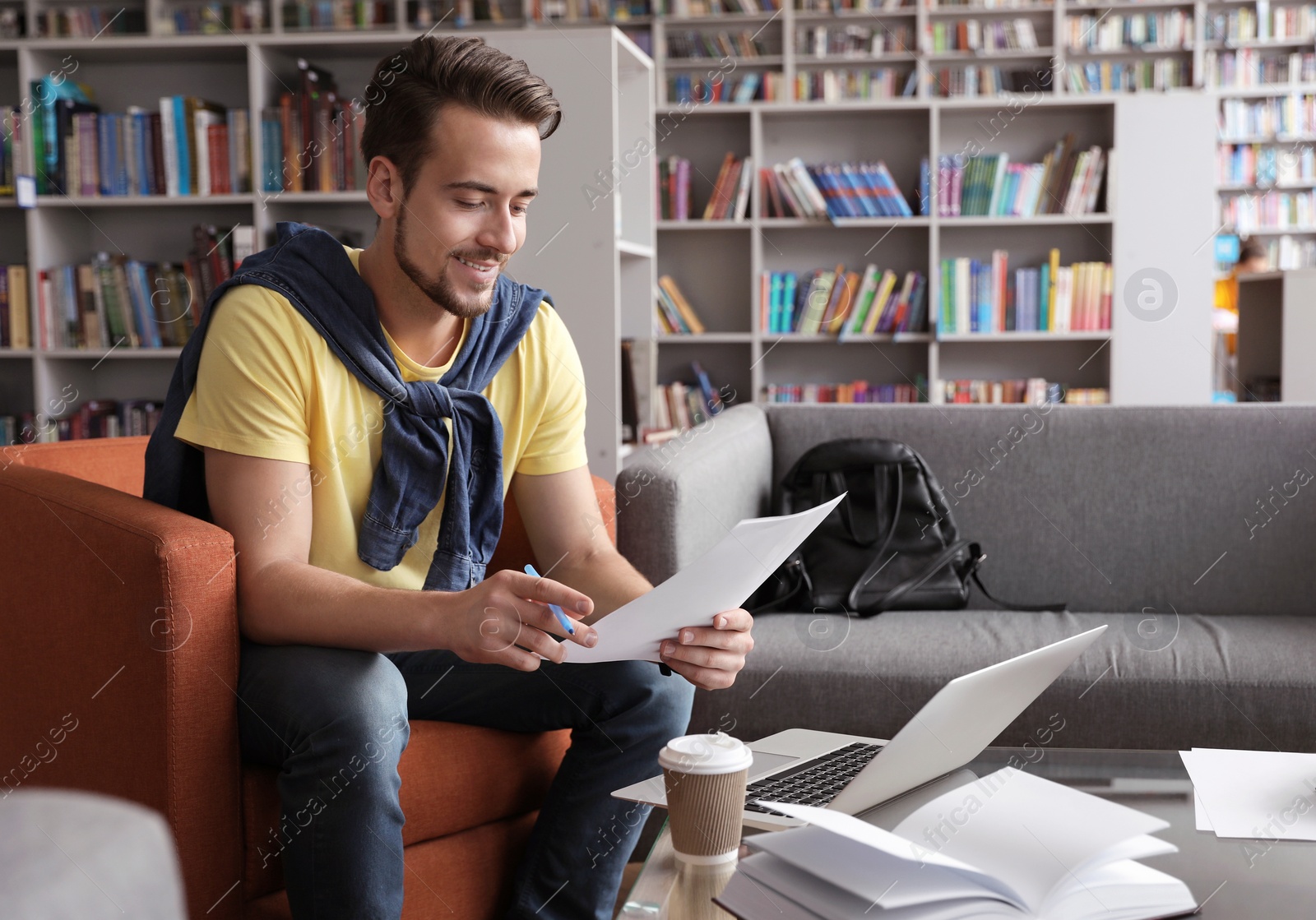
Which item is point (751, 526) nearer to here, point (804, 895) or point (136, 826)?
point (804, 895)

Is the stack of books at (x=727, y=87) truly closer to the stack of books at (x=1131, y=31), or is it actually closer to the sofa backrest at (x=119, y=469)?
the stack of books at (x=1131, y=31)

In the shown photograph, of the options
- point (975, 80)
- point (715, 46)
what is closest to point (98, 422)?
point (715, 46)

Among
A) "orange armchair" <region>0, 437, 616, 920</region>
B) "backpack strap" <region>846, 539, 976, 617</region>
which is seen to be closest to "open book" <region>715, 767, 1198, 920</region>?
"orange armchair" <region>0, 437, 616, 920</region>

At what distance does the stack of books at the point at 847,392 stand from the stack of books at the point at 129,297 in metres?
2.14

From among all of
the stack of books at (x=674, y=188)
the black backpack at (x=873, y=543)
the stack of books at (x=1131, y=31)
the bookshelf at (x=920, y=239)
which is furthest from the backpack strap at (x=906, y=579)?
the stack of books at (x=1131, y=31)

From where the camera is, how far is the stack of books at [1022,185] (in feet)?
13.8

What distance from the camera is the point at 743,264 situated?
15.1ft

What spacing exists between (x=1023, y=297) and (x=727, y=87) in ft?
7.26

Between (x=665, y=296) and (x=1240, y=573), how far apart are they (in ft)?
9.19

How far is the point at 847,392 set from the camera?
4531mm

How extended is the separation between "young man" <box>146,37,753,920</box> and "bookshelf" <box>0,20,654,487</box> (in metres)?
1.36

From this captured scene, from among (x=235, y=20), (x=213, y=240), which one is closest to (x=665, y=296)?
(x=213, y=240)

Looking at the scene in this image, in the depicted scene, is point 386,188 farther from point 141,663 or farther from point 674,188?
point 674,188

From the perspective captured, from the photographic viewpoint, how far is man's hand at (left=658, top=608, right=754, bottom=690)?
43.7 inches
